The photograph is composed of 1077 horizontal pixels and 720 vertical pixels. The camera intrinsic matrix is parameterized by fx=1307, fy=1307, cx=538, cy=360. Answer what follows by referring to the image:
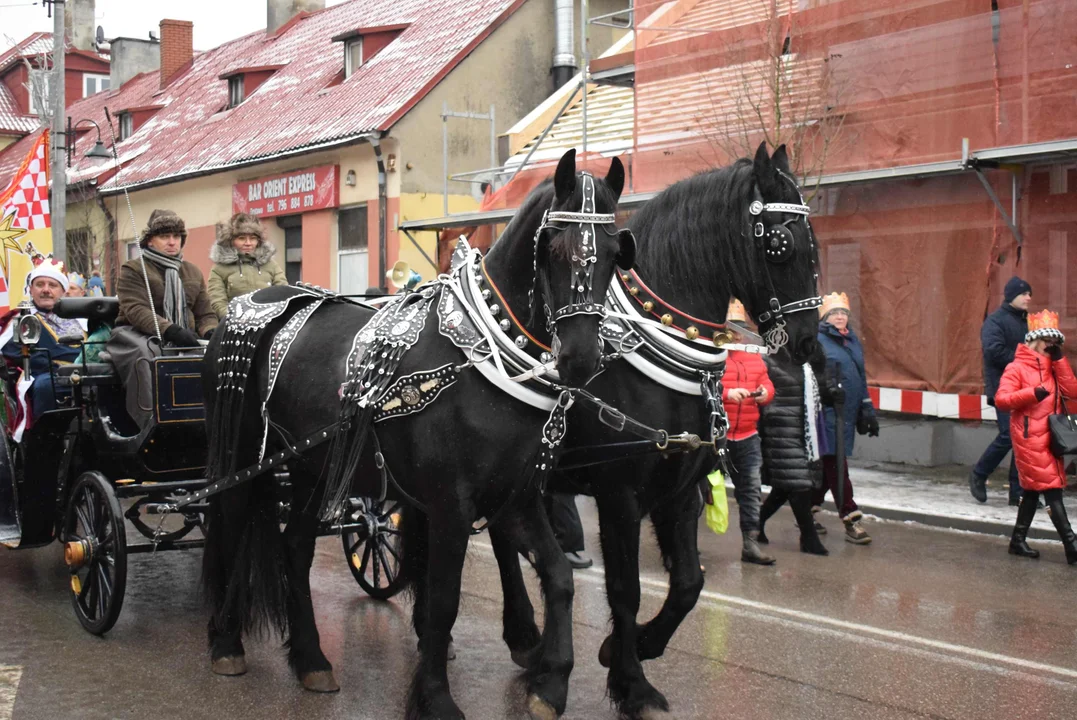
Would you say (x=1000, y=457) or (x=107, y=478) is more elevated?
(x=107, y=478)

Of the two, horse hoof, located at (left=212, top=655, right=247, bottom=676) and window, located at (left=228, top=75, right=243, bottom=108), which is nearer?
horse hoof, located at (left=212, top=655, right=247, bottom=676)

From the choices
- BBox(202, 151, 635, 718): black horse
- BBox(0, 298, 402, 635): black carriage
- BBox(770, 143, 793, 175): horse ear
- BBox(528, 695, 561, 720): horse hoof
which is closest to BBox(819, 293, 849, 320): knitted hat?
BBox(0, 298, 402, 635): black carriage

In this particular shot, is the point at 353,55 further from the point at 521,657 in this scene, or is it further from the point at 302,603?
the point at 521,657

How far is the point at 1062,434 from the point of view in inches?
340

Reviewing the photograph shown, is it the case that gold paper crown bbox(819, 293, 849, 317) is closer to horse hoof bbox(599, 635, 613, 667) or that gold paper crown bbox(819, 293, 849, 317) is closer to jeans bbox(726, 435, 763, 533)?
jeans bbox(726, 435, 763, 533)

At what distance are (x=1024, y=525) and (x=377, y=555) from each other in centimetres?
458

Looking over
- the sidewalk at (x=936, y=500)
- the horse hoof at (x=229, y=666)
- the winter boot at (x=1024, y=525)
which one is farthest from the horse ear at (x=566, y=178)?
the sidewalk at (x=936, y=500)

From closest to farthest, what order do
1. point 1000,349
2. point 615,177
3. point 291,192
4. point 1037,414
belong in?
point 615,177 < point 1037,414 < point 1000,349 < point 291,192

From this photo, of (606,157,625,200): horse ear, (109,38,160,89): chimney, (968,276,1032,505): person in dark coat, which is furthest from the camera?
(109,38,160,89): chimney

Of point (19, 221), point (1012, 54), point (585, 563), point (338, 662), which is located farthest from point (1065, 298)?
point (19, 221)

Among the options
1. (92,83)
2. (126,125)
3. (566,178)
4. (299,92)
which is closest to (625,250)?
(566,178)

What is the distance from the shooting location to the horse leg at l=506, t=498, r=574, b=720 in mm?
4574

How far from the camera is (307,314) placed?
5.82 m

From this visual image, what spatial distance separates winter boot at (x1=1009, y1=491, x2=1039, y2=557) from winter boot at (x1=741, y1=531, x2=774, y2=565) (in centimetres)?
177
